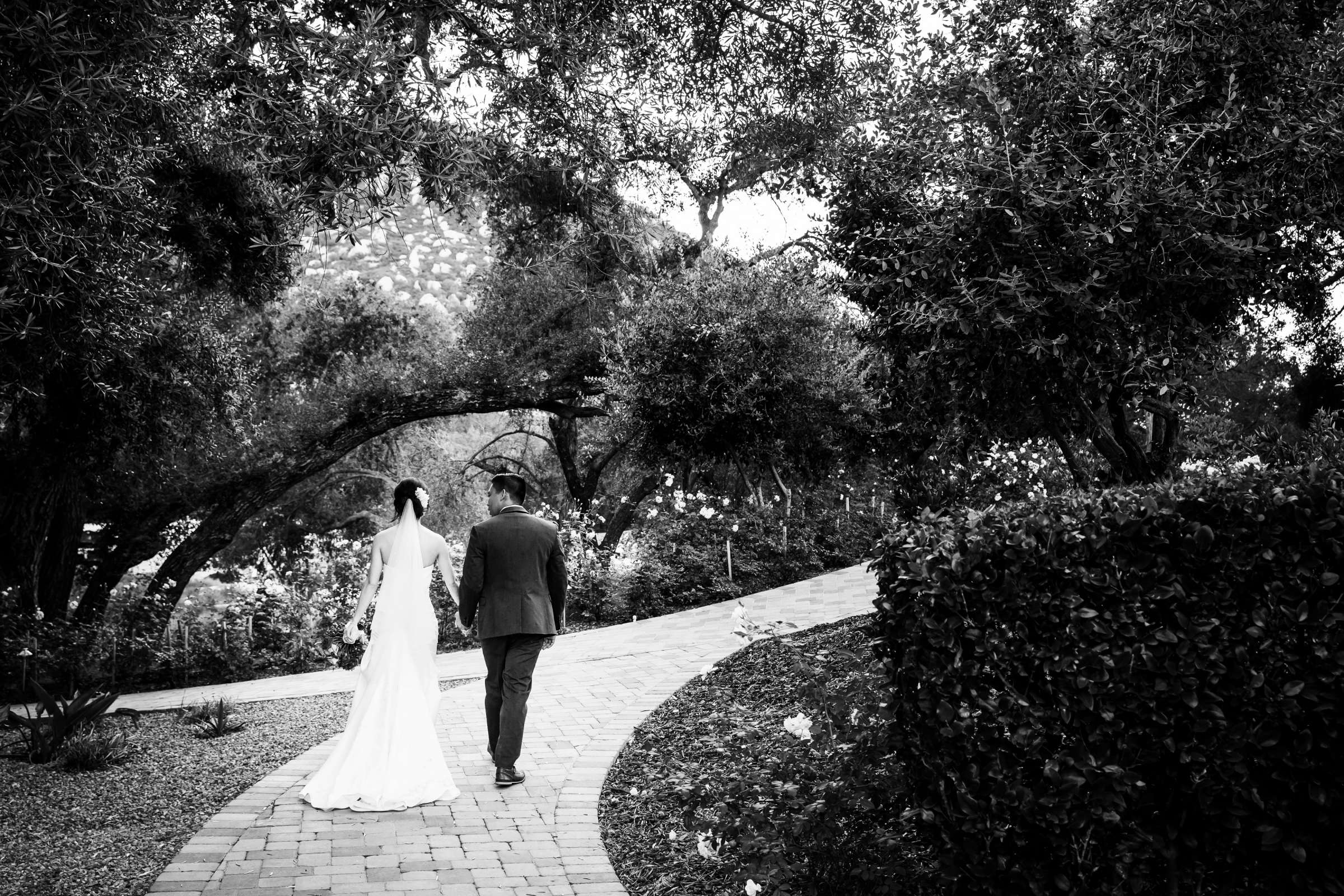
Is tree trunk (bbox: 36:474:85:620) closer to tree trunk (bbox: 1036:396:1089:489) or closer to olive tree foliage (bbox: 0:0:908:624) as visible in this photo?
olive tree foliage (bbox: 0:0:908:624)

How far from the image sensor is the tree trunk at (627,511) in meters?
20.5

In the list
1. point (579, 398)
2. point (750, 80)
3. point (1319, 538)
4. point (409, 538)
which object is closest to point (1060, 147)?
point (750, 80)

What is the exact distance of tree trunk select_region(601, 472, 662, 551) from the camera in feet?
67.2

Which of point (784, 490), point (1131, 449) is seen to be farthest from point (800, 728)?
point (784, 490)

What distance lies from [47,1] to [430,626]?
3699 millimetres

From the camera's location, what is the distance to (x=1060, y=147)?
628cm

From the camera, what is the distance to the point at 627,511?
21469 mm

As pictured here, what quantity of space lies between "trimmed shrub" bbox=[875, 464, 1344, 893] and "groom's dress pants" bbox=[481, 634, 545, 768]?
120 inches

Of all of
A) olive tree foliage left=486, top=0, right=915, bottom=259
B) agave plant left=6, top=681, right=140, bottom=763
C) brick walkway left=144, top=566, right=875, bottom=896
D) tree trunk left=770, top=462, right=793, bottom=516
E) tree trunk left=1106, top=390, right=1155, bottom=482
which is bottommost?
brick walkway left=144, top=566, right=875, bottom=896

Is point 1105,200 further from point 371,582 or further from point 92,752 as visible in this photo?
point 92,752

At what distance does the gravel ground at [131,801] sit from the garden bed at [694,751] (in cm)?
215

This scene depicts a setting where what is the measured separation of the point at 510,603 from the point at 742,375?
8087 millimetres

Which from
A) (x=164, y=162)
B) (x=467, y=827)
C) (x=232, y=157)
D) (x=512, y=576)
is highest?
(x=232, y=157)

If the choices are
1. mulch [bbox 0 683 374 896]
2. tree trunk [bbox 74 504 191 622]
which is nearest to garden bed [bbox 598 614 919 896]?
mulch [bbox 0 683 374 896]
